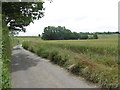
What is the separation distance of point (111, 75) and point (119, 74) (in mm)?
319

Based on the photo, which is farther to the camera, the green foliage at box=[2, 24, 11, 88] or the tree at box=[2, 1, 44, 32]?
the tree at box=[2, 1, 44, 32]

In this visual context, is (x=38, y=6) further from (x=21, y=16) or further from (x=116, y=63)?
(x=116, y=63)

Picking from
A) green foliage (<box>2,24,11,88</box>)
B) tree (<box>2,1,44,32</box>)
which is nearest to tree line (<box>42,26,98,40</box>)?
tree (<box>2,1,44,32</box>)

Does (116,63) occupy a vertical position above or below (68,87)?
above

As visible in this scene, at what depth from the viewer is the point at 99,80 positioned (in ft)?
30.2

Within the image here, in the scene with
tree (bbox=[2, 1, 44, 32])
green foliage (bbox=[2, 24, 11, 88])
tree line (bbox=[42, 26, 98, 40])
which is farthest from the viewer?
tree line (bbox=[42, 26, 98, 40])

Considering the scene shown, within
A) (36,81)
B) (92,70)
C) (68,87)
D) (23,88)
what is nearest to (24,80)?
(36,81)

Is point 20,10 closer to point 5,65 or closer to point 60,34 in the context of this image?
point 5,65

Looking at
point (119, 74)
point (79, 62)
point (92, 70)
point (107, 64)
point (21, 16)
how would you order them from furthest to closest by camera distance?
point (21, 16)
point (79, 62)
point (107, 64)
point (92, 70)
point (119, 74)

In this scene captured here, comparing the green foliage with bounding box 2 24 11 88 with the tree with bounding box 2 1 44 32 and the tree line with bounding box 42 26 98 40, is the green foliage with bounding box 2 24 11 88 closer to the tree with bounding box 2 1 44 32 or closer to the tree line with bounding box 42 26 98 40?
the tree with bounding box 2 1 44 32

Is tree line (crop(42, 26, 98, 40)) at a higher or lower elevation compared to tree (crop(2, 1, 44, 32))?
lower

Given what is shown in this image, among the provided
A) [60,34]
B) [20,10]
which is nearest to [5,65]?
[20,10]

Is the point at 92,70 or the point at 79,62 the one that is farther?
the point at 79,62

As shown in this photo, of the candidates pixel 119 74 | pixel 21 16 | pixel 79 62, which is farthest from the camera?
pixel 21 16
